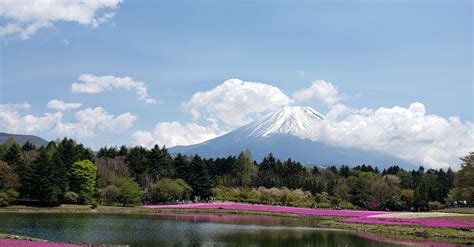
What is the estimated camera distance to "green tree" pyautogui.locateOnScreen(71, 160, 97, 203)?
71.1 m

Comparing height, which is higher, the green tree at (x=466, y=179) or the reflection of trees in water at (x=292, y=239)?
the green tree at (x=466, y=179)

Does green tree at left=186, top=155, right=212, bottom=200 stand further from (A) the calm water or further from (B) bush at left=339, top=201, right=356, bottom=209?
(A) the calm water

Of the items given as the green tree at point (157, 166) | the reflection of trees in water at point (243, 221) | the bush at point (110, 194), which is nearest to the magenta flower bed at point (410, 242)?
the reflection of trees in water at point (243, 221)

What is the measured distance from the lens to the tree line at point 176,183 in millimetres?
66562

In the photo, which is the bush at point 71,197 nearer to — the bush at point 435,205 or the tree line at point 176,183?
the tree line at point 176,183

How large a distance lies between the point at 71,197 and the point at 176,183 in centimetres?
2366

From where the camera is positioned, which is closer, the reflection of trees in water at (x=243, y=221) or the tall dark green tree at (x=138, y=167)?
the reflection of trees in water at (x=243, y=221)

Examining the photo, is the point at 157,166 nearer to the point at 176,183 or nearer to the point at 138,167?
the point at 138,167

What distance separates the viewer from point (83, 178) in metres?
71.2

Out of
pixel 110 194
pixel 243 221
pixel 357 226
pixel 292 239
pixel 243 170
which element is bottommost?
pixel 292 239

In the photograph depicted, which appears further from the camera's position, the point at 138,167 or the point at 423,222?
the point at 138,167

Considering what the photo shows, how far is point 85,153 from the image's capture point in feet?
256

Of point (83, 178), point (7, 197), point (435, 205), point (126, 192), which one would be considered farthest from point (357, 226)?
point (7, 197)

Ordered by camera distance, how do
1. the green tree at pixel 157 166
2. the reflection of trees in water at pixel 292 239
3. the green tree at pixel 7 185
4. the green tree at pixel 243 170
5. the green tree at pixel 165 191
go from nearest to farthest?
the reflection of trees in water at pixel 292 239 → the green tree at pixel 7 185 → the green tree at pixel 165 191 → the green tree at pixel 157 166 → the green tree at pixel 243 170
